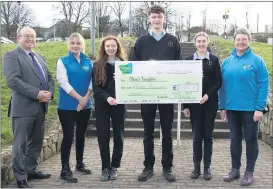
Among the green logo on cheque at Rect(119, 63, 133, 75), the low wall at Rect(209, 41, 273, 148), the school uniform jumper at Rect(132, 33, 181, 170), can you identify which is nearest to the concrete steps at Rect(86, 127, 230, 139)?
the low wall at Rect(209, 41, 273, 148)

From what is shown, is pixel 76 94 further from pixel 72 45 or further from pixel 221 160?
pixel 221 160

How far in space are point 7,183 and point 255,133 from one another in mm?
3555

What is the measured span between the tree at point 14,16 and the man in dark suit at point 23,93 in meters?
46.2

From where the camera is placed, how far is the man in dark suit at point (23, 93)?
489 cm

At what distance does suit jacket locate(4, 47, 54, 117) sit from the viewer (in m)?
4.86

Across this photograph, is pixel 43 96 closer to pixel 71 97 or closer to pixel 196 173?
pixel 71 97

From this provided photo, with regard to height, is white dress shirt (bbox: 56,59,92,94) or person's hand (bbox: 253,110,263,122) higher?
white dress shirt (bbox: 56,59,92,94)

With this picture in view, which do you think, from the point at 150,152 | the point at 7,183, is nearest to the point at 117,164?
the point at 150,152

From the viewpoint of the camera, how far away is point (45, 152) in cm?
652

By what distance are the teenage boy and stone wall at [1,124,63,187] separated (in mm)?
1863

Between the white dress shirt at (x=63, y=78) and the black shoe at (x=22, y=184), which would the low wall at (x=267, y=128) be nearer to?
the white dress shirt at (x=63, y=78)

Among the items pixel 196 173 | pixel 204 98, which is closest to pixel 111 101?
pixel 204 98

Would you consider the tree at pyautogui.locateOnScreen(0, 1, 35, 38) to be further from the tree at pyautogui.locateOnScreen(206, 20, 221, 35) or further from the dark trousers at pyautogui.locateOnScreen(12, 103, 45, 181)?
the dark trousers at pyautogui.locateOnScreen(12, 103, 45, 181)

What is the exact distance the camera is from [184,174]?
18.9 ft
